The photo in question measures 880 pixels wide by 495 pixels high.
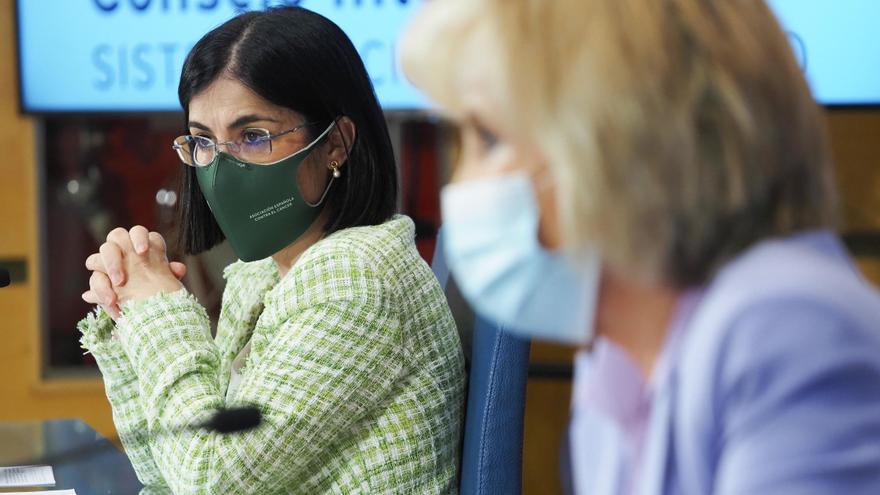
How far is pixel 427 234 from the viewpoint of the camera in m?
2.86

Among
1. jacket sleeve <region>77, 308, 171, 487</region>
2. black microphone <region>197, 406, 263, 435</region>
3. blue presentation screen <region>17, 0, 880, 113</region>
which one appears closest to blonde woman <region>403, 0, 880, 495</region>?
black microphone <region>197, 406, 263, 435</region>

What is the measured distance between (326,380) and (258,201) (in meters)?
0.31

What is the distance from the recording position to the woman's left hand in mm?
1484

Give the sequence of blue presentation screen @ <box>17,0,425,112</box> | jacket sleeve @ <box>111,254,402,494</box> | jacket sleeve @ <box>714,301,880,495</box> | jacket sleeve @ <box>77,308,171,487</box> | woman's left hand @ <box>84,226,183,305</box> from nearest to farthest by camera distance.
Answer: jacket sleeve @ <box>714,301,880,495</box> < jacket sleeve @ <box>111,254,402,494</box> < woman's left hand @ <box>84,226,183,305</box> < jacket sleeve @ <box>77,308,171,487</box> < blue presentation screen @ <box>17,0,425,112</box>

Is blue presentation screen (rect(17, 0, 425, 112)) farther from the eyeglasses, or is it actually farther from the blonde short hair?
the blonde short hair

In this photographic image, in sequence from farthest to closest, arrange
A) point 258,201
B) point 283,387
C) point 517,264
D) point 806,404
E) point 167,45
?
point 167,45, point 258,201, point 283,387, point 517,264, point 806,404

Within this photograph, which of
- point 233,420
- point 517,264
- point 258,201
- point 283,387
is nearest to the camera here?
point 517,264

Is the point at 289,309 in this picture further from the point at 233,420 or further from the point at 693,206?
the point at 693,206

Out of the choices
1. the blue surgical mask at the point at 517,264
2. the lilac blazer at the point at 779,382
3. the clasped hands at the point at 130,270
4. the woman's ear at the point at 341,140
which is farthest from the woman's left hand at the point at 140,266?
the lilac blazer at the point at 779,382

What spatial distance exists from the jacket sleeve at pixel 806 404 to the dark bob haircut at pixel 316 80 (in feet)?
3.17

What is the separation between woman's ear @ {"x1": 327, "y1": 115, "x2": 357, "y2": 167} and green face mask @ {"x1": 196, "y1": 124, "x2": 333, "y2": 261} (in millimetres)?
28

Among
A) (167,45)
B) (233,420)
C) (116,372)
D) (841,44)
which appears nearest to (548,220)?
(233,420)

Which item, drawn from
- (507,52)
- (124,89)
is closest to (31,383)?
(124,89)

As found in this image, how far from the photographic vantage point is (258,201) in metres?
1.50
